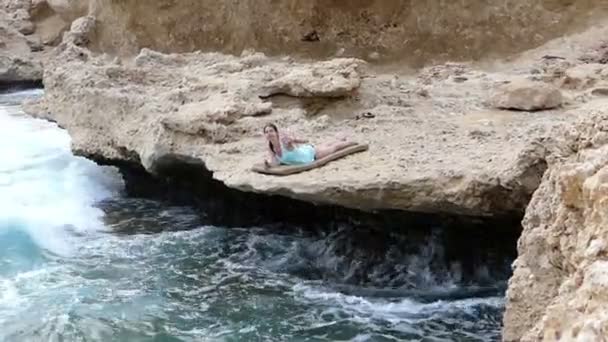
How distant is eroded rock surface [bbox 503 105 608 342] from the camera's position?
9.09 ft

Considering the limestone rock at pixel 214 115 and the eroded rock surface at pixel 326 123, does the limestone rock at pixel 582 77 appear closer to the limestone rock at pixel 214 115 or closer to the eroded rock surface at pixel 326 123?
the eroded rock surface at pixel 326 123

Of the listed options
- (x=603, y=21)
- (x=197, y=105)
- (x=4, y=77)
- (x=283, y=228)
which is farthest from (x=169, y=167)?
(x=4, y=77)

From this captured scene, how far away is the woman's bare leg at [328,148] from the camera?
6383mm

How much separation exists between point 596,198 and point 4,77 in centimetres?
1296

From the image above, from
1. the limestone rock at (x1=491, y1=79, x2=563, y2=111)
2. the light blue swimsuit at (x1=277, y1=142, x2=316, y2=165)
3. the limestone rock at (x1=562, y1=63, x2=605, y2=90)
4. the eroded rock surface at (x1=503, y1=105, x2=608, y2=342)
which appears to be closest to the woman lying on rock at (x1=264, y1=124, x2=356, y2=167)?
the light blue swimsuit at (x1=277, y1=142, x2=316, y2=165)

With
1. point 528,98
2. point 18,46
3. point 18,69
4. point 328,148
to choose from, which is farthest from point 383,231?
point 18,46

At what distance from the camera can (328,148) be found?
21.0ft

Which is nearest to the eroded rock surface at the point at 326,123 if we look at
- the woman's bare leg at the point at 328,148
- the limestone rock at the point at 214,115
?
the limestone rock at the point at 214,115

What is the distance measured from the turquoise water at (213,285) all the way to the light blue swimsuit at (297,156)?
745mm

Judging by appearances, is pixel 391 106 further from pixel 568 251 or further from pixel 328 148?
pixel 568 251

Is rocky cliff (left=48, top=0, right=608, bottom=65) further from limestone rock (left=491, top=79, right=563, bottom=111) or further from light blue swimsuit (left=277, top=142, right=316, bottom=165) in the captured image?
light blue swimsuit (left=277, top=142, right=316, bottom=165)

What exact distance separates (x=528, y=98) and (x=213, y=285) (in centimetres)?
277

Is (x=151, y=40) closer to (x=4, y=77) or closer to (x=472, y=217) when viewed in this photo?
(x=4, y=77)

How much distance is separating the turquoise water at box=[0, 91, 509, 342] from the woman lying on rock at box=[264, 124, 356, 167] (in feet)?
2.42
